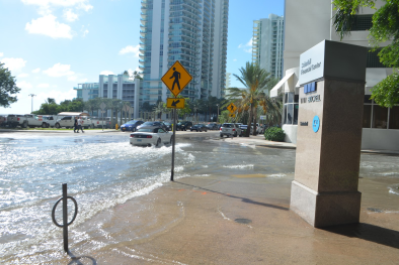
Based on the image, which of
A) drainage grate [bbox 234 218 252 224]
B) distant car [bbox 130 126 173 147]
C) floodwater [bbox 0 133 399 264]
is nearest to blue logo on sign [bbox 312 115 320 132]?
drainage grate [bbox 234 218 252 224]

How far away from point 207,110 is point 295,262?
127683 millimetres

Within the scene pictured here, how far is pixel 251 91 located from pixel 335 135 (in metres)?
30.9

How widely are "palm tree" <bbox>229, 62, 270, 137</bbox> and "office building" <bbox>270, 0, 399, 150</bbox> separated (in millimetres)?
5019

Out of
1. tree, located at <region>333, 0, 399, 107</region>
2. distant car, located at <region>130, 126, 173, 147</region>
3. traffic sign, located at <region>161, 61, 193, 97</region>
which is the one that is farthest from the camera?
distant car, located at <region>130, 126, 173, 147</region>

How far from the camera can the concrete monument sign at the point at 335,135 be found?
18.0ft

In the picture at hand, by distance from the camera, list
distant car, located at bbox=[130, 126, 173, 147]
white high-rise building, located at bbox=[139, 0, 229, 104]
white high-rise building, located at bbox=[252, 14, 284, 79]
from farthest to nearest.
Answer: white high-rise building, located at bbox=[252, 14, 284, 79], white high-rise building, located at bbox=[139, 0, 229, 104], distant car, located at bbox=[130, 126, 173, 147]

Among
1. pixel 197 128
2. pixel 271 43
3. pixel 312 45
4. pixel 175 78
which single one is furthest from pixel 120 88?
pixel 175 78

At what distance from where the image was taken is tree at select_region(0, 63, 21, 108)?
50969 millimetres

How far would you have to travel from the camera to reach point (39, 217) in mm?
5871

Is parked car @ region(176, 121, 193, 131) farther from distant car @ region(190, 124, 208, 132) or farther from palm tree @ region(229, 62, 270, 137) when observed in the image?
palm tree @ region(229, 62, 270, 137)

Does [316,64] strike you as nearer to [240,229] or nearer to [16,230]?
[240,229]

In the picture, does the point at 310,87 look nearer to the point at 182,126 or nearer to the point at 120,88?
the point at 182,126

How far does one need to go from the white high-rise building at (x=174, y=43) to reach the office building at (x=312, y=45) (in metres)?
102

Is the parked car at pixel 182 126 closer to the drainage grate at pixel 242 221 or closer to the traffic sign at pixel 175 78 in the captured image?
the traffic sign at pixel 175 78
